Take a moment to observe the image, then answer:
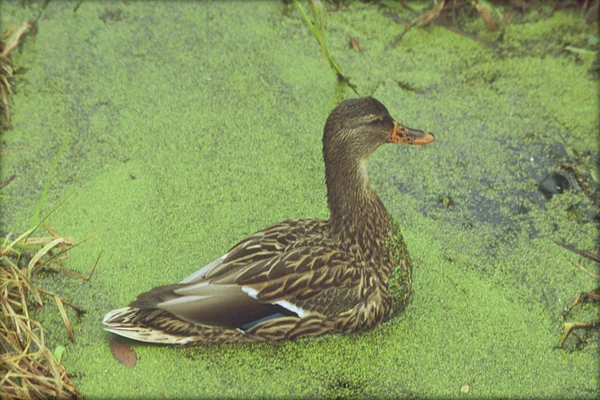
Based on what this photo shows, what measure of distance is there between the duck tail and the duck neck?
754 mm

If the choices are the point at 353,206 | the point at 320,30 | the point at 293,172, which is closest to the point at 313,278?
the point at 353,206

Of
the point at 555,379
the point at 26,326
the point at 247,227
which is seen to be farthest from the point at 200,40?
the point at 555,379

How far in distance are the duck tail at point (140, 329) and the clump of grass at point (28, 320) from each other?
0.21 metres

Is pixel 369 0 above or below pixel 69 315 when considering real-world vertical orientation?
above

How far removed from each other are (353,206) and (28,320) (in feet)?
4.47

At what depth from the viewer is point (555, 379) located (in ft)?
8.96

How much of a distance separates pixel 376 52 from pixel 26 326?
2511mm

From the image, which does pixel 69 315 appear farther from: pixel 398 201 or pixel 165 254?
pixel 398 201

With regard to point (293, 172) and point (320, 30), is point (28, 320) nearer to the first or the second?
point (293, 172)

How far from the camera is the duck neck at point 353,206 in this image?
2.79m

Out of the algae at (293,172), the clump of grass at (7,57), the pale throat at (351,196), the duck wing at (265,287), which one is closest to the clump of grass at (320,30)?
the algae at (293,172)

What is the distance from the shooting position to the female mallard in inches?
103

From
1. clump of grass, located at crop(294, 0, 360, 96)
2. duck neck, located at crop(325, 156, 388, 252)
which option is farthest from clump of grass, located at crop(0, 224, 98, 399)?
clump of grass, located at crop(294, 0, 360, 96)

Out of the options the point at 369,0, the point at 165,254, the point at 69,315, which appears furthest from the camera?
the point at 369,0
